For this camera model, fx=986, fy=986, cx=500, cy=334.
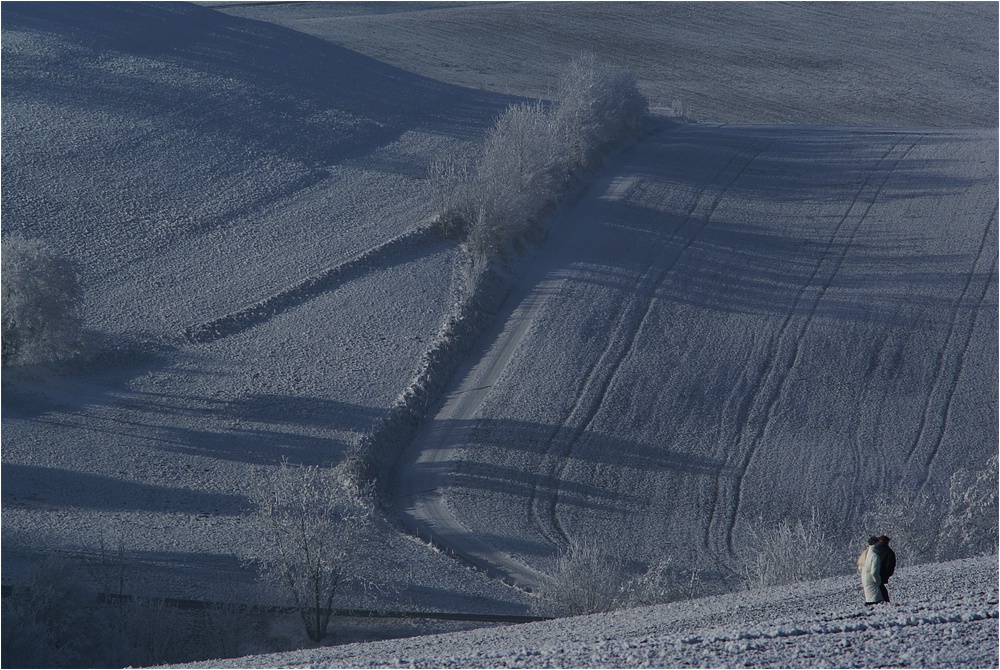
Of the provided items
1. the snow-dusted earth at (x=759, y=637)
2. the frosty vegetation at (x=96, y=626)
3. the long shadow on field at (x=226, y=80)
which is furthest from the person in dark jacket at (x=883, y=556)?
the long shadow on field at (x=226, y=80)

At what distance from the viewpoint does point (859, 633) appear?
400 inches

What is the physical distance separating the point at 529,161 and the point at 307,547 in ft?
66.1

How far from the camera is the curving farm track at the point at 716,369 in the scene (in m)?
20.7

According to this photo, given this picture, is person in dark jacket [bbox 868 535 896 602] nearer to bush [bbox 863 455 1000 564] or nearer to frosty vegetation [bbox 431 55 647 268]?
bush [bbox 863 455 1000 564]

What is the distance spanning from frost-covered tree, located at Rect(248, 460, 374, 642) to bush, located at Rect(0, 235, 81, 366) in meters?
8.02

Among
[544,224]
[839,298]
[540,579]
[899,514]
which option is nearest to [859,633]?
[540,579]

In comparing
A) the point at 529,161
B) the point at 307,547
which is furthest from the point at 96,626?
the point at 529,161

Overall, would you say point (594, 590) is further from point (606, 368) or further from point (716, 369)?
point (716, 369)

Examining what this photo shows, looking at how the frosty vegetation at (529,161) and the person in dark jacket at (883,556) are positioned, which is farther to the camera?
the frosty vegetation at (529,161)

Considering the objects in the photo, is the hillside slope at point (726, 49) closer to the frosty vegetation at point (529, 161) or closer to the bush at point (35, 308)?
the frosty vegetation at point (529, 161)

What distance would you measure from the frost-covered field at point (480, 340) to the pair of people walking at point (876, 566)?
1.02 feet

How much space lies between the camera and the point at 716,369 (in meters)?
25.5

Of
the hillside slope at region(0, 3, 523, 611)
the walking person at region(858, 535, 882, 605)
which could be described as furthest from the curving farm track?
the walking person at region(858, 535, 882, 605)

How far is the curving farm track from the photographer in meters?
20.7
